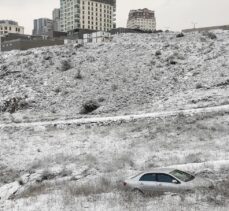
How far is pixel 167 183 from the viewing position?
1825cm

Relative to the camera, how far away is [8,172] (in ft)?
95.2

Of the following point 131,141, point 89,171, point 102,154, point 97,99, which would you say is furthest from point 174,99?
point 89,171

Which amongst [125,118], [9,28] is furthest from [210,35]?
[9,28]

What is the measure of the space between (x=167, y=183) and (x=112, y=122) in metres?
20.3

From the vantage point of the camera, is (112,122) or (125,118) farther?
(125,118)

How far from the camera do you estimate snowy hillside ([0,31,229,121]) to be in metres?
44.8

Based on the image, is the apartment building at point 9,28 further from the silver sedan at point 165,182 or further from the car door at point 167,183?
the car door at point 167,183

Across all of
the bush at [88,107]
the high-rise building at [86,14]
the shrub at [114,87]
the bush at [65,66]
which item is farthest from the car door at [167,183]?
the high-rise building at [86,14]

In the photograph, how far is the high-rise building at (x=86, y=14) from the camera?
18512 cm

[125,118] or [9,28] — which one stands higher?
[9,28]

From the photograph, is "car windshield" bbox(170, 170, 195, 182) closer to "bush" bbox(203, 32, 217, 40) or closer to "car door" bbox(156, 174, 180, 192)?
"car door" bbox(156, 174, 180, 192)

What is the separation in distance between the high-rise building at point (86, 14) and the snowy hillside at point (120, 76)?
12121 cm

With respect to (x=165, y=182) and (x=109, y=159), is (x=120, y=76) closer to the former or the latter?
(x=109, y=159)

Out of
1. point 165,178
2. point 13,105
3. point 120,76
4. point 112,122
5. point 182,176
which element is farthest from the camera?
point 120,76
